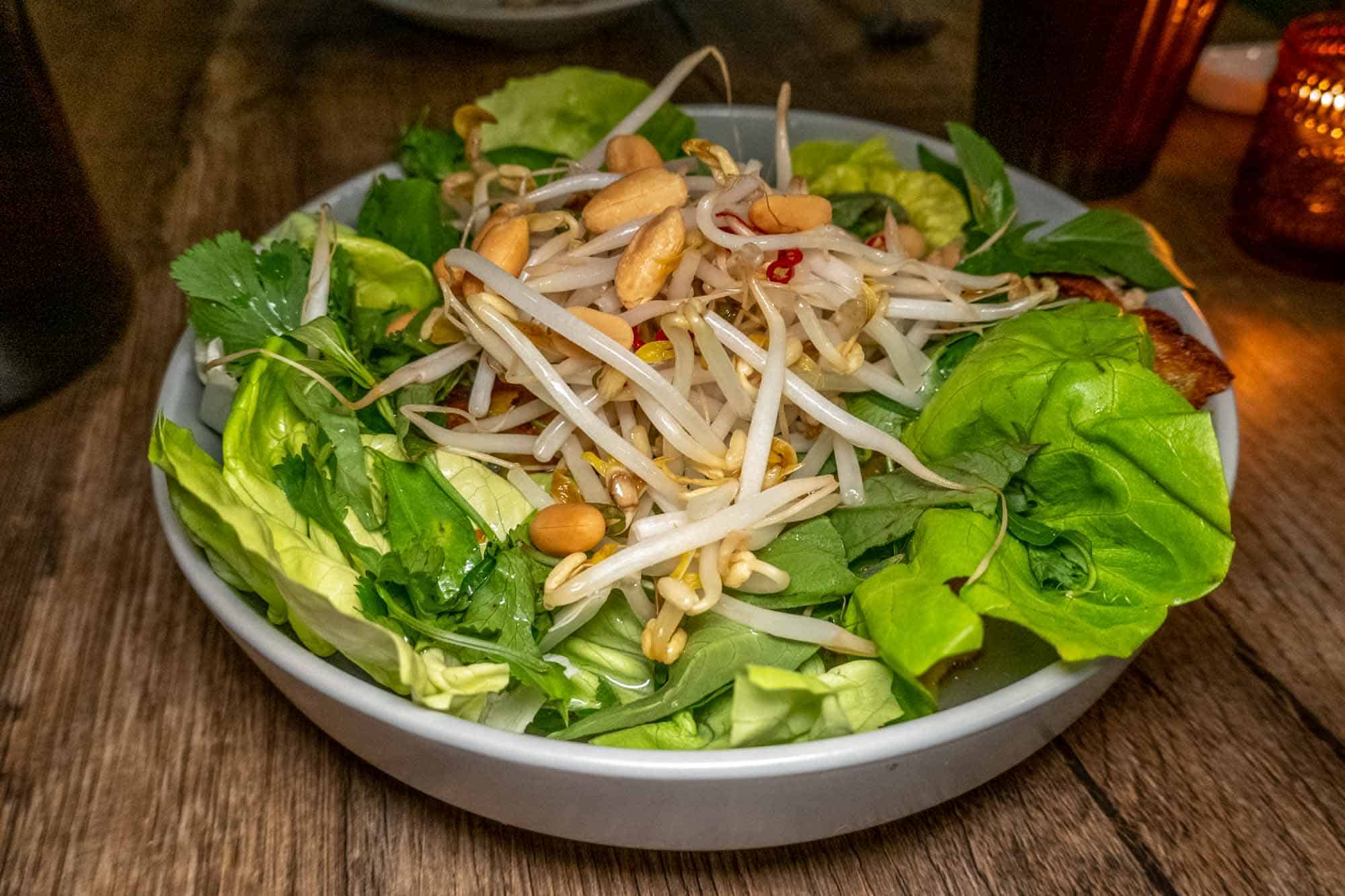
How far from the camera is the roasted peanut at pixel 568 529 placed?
1218 millimetres

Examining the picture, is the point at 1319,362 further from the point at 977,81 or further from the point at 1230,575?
the point at 977,81

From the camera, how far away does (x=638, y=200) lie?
4.66 ft

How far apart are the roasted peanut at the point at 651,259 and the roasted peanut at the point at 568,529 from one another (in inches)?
11.6

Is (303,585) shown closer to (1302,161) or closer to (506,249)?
(506,249)

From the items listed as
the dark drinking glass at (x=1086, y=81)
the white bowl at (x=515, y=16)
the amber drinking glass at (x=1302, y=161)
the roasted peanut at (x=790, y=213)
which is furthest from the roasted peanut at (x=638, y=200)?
the white bowl at (x=515, y=16)

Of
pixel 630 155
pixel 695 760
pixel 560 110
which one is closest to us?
pixel 695 760

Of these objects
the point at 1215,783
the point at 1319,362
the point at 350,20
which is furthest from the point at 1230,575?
the point at 350,20

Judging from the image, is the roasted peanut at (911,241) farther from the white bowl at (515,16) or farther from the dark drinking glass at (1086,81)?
the white bowl at (515,16)

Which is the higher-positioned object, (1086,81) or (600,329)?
(600,329)

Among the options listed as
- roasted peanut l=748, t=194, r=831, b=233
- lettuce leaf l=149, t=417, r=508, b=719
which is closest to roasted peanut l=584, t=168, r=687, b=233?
roasted peanut l=748, t=194, r=831, b=233

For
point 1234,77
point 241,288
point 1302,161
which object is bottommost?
point 1234,77

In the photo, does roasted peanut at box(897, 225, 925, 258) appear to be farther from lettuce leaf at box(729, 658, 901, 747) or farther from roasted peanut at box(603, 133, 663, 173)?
lettuce leaf at box(729, 658, 901, 747)

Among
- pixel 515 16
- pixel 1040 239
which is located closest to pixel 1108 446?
pixel 1040 239

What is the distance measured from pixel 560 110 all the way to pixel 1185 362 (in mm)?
1204
